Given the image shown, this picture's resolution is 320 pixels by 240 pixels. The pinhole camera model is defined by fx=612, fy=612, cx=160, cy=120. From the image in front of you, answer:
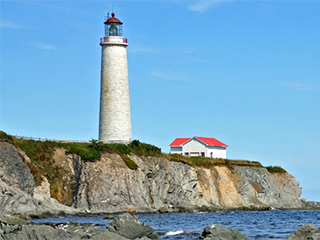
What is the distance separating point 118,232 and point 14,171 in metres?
21.6

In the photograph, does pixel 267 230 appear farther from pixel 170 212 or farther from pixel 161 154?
pixel 161 154

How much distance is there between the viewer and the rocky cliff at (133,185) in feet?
132

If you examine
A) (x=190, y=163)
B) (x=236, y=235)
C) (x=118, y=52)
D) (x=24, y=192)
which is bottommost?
(x=236, y=235)

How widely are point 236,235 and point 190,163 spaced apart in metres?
39.4

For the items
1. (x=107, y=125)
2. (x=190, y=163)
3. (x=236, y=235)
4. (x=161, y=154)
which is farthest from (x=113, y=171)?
(x=236, y=235)

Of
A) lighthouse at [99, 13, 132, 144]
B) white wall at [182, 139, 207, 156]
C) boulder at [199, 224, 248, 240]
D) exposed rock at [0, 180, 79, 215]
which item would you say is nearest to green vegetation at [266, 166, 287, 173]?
white wall at [182, 139, 207, 156]

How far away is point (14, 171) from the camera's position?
40.3 meters

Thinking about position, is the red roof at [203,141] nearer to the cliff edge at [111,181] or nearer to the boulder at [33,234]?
the cliff edge at [111,181]

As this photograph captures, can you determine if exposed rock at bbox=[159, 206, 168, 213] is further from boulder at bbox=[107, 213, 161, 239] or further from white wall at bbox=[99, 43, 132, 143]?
boulder at bbox=[107, 213, 161, 239]

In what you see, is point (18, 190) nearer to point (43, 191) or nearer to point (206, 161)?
point (43, 191)

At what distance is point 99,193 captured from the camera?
45.8 meters

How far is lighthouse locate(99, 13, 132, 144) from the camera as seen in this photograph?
2063 inches

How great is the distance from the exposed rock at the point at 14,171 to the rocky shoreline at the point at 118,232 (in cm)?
1724

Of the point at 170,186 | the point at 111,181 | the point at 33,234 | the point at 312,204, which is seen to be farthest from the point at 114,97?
the point at 33,234
